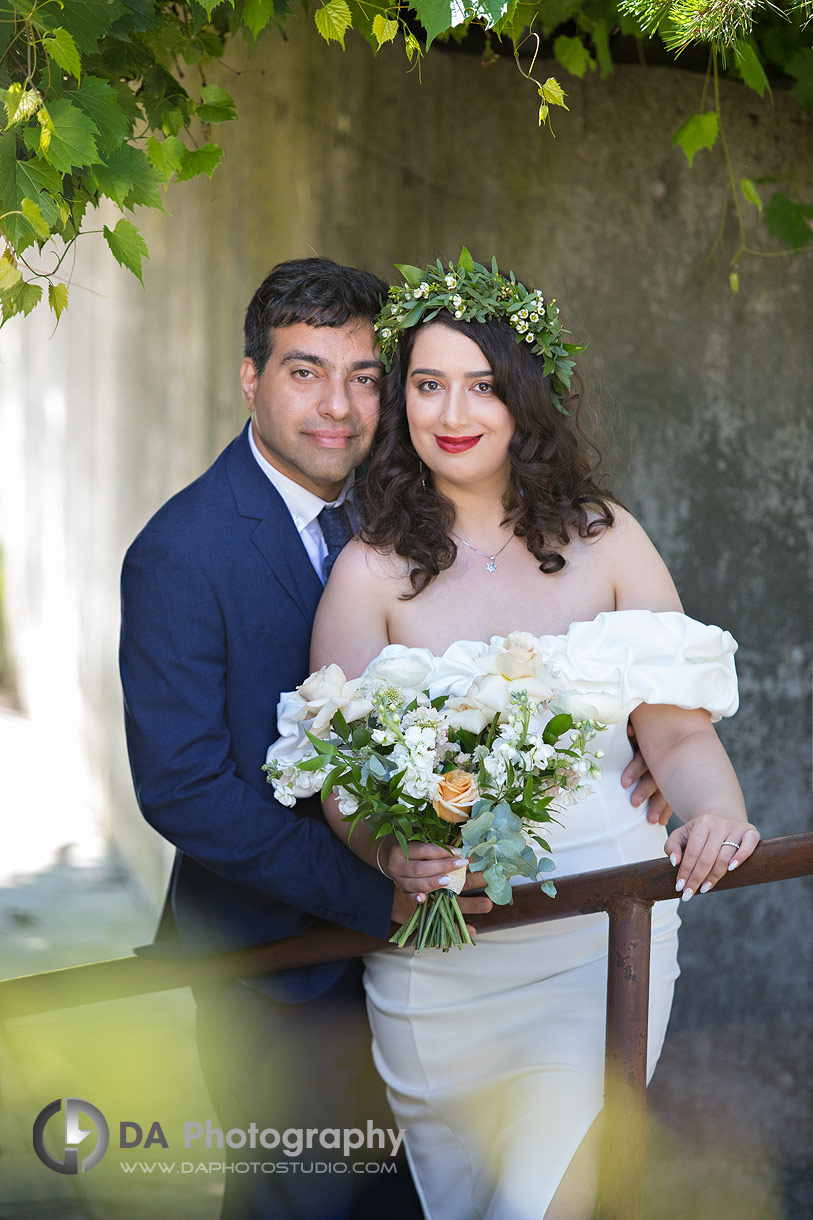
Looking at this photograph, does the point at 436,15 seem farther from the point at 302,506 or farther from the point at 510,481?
the point at 302,506

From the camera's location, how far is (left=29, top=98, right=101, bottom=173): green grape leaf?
208 cm

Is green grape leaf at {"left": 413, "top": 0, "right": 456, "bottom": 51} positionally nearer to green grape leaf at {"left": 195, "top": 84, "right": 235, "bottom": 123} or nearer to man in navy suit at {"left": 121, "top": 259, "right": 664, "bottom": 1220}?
man in navy suit at {"left": 121, "top": 259, "right": 664, "bottom": 1220}

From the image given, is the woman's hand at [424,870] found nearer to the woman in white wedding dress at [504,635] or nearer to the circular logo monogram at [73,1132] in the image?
the woman in white wedding dress at [504,635]

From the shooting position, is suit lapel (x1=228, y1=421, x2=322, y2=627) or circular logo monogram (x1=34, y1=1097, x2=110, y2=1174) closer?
suit lapel (x1=228, y1=421, x2=322, y2=627)

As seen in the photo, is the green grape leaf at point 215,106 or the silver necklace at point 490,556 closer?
the silver necklace at point 490,556

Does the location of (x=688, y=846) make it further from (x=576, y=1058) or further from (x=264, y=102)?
(x=264, y=102)

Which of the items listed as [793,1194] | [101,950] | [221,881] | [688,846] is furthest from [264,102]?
[793,1194]

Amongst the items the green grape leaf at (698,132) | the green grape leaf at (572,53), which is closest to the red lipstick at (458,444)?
the green grape leaf at (698,132)

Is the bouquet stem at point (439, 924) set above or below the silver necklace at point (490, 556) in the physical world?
below

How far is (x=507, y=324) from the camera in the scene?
2.49 metres

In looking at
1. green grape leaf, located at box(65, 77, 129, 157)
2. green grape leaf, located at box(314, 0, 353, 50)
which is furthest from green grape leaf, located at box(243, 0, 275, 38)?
green grape leaf, located at box(65, 77, 129, 157)

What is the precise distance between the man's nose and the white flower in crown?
2.42 ft

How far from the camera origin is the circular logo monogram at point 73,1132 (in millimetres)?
2859

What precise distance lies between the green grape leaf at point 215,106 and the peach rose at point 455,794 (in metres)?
1.68
